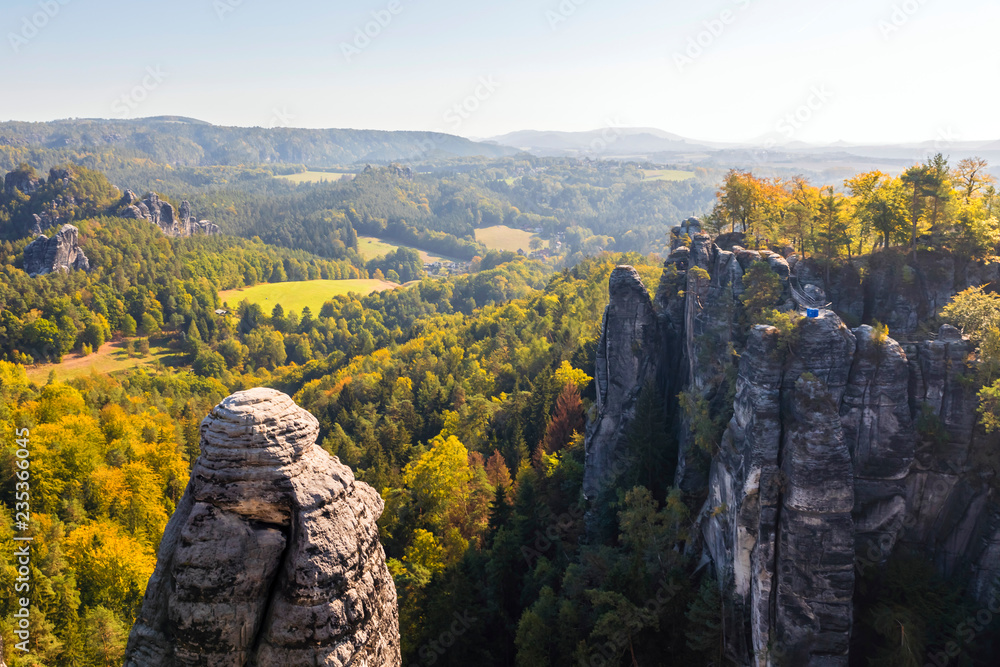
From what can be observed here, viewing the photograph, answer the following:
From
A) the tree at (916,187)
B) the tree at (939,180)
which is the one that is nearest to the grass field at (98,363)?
the tree at (916,187)

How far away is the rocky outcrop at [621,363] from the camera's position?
42.0 metres

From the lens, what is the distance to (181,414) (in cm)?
8775

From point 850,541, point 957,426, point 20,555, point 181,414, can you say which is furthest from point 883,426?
point 181,414

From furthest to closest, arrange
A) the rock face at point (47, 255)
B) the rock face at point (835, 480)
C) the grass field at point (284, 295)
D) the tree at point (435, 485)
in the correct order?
1. the grass field at point (284, 295)
2. the rock face at point (47, 255)
3. the tree at point (435, 485)
4. the rock face at point (835, 480)

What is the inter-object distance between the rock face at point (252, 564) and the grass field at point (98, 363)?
114 m

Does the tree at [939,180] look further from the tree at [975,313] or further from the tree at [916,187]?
the tree at [975,313]

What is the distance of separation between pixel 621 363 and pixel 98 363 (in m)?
122

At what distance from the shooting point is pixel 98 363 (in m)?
118

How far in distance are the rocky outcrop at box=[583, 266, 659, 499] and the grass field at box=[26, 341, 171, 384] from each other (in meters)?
102

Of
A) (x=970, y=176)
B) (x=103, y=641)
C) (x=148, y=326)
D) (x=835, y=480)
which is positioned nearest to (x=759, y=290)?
(x=835, y=480)

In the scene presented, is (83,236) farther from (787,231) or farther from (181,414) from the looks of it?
(787,231)

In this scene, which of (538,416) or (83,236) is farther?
(83,236)

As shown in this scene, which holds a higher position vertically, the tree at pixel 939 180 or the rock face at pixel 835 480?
the tree at pixel 939 180

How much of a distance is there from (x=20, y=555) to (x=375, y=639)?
3604cm
